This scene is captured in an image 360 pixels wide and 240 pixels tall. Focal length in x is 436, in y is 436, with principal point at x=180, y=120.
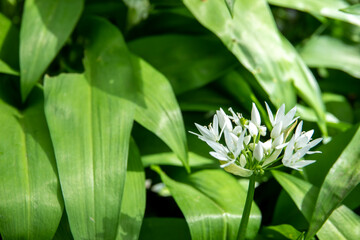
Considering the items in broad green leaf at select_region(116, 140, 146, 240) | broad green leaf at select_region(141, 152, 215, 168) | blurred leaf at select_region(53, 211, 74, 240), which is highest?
broad green leaf at select_region(116, 140, 146, 240)

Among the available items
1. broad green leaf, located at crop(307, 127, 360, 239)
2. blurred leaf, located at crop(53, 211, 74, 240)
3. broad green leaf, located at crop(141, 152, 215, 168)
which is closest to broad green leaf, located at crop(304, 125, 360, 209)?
broad green leaf, located at crop(307, 127, 360, 239)

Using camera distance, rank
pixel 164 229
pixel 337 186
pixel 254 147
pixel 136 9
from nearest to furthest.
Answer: pixel 254 147
pixel 337 186
pixel 164 229
pixel 136 9

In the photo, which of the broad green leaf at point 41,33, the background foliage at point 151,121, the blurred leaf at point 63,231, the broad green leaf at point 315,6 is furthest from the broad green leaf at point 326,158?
the broad green leaf at point 41,33

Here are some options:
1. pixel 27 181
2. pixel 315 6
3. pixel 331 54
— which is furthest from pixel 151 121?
pixel 331 54

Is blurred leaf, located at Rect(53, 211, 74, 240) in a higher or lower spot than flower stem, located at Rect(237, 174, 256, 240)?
lower

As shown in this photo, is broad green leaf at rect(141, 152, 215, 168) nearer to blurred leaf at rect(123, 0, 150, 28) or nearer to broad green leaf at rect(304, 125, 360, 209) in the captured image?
broad green leaf at rect(304, 125, 360, 209)

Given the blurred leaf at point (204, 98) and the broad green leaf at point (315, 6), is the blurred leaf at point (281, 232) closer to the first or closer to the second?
the blurred leaf at point (204, 98)

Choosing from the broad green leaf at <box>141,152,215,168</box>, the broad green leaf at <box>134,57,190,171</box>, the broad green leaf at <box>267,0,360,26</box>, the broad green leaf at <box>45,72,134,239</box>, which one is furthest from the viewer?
the broad green leaf at <box>267,0,360,26</box>

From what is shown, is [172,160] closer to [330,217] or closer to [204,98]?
[204,98]
